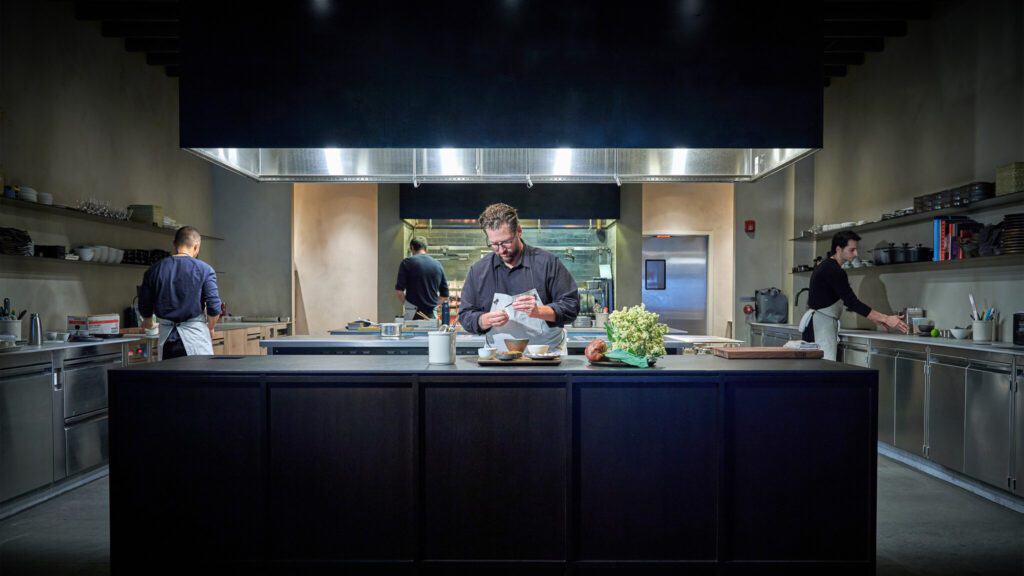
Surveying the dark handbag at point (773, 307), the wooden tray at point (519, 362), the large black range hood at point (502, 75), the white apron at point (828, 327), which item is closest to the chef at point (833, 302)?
the white apron at point (828, 327)

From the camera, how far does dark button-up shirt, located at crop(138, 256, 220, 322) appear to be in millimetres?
4613

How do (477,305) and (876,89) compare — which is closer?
(477,305)

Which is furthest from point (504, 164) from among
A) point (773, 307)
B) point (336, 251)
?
point (336, 251)

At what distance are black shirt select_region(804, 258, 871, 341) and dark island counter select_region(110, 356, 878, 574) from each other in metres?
2.63

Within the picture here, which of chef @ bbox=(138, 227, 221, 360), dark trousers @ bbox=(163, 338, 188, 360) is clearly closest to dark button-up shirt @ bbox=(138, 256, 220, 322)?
chef @ bbox=(138, 227, 221, 360)

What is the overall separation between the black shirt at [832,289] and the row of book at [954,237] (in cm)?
69

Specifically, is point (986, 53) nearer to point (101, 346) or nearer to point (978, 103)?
point (978, 103)

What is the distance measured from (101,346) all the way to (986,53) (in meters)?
7.06

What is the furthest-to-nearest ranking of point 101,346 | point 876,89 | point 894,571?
point 876,89, point 101,346, point 894,571

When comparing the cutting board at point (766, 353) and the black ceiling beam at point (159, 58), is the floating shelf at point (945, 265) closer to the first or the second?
the cutting board at point (766, 353)

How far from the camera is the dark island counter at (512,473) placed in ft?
9.57

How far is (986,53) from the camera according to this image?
4980 millimetres

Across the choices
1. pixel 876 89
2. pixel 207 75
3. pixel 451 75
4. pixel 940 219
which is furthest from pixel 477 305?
pixel 876 89

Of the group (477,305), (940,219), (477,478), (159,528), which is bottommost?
(159,528)
